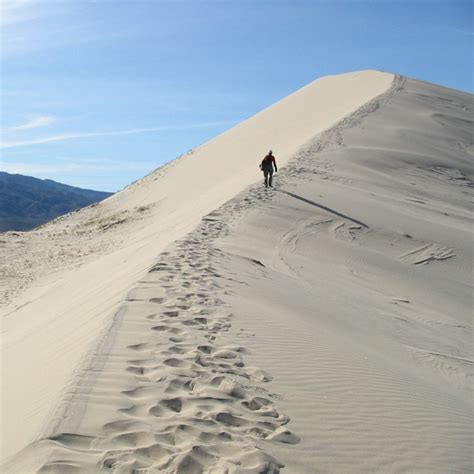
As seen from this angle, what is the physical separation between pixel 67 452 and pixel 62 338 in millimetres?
2793

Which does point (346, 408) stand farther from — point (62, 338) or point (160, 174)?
point (160, 174)

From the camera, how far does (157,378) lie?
4531 mm

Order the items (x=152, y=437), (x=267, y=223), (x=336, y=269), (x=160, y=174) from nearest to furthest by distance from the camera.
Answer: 1. (x=152, y=437)
2. (x=336, y=269)
3. (x=267, y=223)
4. (x=160, y=174)

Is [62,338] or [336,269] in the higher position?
[336,269]

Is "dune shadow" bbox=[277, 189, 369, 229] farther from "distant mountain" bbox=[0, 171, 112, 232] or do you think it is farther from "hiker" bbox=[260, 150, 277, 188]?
"distant mountain" bbox=[0, 171, 112, 232]

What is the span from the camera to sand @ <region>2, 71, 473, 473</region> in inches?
149

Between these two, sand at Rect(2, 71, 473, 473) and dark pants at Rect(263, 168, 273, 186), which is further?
dark pants at Rect(263, 168, 273, 186)

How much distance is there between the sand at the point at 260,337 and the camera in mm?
3789

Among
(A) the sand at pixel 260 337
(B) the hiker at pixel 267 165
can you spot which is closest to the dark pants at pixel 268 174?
(B) the hiker at pixel 267 165

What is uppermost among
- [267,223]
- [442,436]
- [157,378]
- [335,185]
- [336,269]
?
[335,185]

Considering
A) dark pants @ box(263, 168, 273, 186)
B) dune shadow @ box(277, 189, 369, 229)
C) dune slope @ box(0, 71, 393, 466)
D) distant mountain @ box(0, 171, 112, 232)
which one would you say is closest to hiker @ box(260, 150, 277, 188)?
dark pants @ box(263, 168, 273, 186)

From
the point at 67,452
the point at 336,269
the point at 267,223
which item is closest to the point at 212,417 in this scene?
the point at 67,452

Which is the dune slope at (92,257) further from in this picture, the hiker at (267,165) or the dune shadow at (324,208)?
the dune shadow at (324,208)

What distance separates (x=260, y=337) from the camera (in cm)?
593
